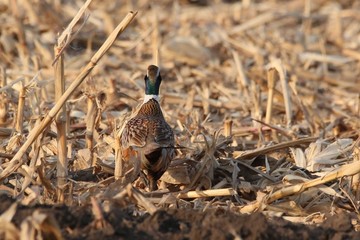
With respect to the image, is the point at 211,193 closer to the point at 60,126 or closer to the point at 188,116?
the point at 60,126

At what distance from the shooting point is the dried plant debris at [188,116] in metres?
5.05

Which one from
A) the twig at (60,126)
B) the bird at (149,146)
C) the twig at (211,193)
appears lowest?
the twig at (211,193)

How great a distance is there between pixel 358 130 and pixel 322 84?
273 cm

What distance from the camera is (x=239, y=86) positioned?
10.3 meters

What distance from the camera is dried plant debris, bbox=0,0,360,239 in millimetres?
5051

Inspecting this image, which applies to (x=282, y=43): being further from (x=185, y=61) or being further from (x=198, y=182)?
(x=198, y=182)

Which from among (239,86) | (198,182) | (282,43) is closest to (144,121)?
(198,182)

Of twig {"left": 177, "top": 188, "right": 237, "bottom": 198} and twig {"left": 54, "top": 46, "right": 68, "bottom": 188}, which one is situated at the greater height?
twig {"left": 54, "top": 46, "right": 68, "bottom": 188}

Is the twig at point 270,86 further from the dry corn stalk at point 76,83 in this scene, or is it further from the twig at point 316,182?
the dry corn stalk at point 76,83

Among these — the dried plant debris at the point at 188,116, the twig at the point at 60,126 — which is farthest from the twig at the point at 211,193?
the twig at the point at 60,126

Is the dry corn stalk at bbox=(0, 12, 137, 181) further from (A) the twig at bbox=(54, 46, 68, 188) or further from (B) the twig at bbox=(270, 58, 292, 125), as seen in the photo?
(B) the twig at bbox=(270, 58, 292, 125)

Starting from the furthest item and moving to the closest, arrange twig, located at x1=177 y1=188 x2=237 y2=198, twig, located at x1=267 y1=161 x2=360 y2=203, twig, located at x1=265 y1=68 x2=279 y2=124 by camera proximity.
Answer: twig, located at x1=265 y1=68 x2=279 y2=124, twig, located at x1=177 y1=188 x2=237 y2=198, twig, located at x1=267 y1=161 x2=360 y2=203

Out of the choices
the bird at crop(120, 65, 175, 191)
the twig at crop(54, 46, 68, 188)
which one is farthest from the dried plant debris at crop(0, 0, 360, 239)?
the bird at crop(120, 65, 175, 191)

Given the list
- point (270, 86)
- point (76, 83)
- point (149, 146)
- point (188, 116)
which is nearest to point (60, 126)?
point (76, 83)
